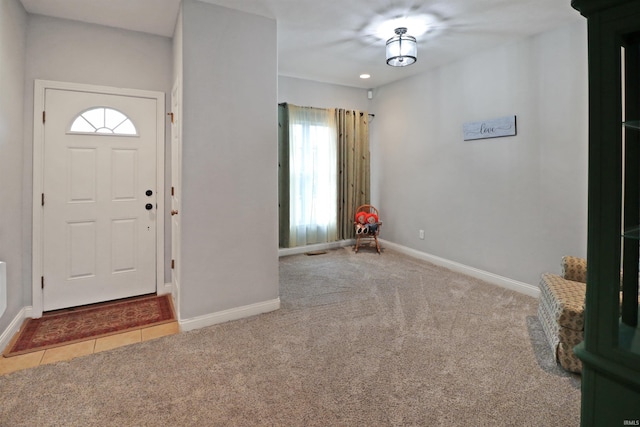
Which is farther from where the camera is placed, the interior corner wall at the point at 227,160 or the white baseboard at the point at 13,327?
the interior corner wall at the point at 227,160

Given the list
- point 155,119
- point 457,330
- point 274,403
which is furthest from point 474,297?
point 155,119

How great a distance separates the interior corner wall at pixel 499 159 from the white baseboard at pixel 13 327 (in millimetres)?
4331

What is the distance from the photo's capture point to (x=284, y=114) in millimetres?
4781

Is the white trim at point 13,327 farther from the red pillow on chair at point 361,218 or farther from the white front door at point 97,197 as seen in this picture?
the red pillow on chair at point 361,218

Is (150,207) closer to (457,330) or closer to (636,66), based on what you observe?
(457,330)

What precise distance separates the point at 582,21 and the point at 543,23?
283 mm

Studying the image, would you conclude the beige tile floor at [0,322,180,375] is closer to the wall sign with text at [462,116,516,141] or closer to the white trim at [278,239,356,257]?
the white trim at [278,239,356,257]

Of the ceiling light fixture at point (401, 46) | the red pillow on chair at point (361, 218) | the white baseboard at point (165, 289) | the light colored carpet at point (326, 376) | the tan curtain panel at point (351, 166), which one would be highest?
the ceiling light fixture at point (401, 46)

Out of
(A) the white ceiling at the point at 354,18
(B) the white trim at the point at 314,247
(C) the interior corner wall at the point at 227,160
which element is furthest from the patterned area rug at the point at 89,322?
(A) the white ceiling at the point at 354,18

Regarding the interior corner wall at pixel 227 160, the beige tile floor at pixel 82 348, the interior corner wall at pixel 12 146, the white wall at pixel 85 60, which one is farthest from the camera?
the white wall at pixel 85 60

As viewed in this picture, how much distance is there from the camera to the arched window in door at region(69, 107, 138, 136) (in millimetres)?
3016

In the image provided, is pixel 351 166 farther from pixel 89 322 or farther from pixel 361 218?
pixel 89 322

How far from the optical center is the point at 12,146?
8.31 ft

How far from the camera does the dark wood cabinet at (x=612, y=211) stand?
86 cm
